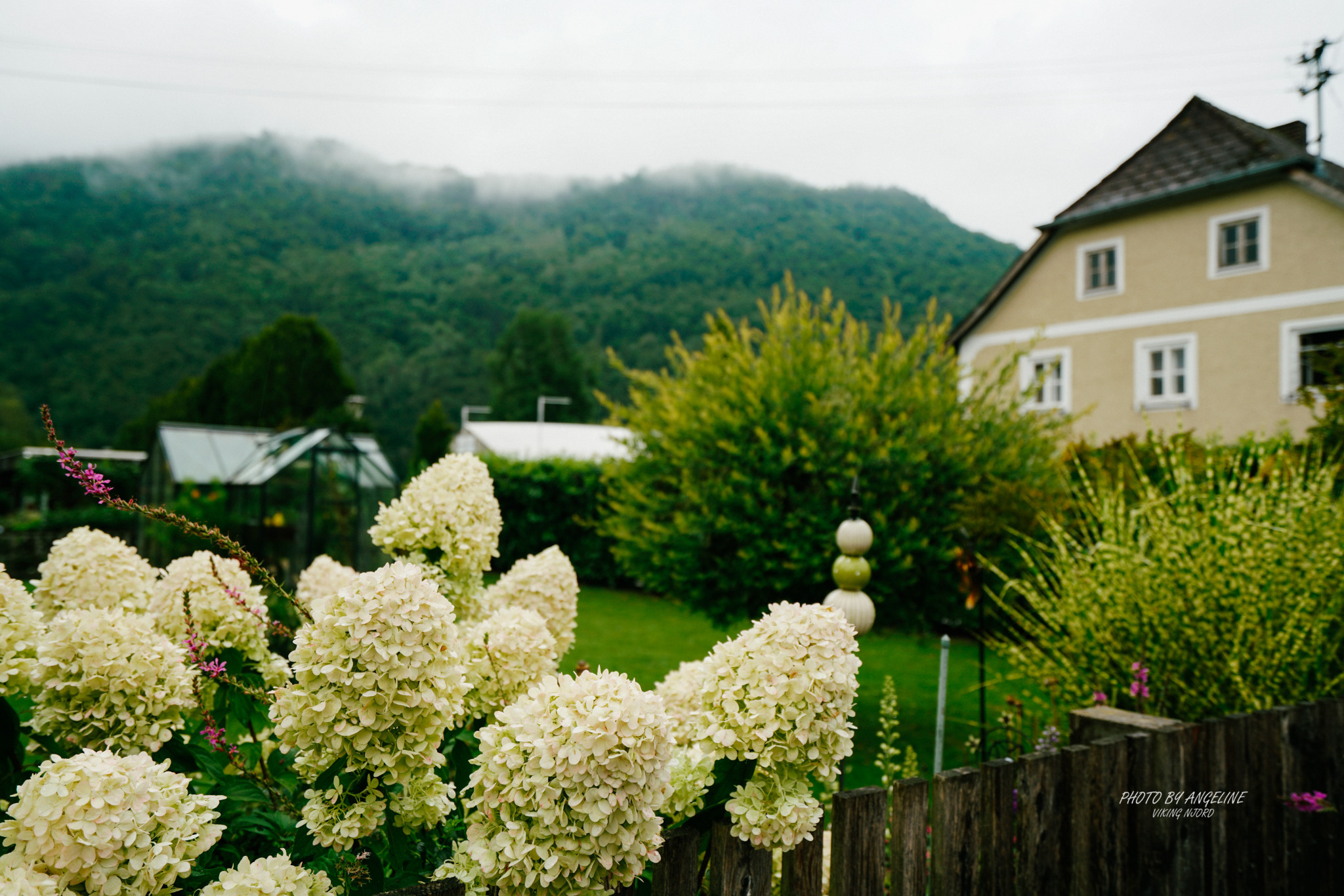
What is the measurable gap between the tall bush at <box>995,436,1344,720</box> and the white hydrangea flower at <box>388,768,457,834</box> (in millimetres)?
2914

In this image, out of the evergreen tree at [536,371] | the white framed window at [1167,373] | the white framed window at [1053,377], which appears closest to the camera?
the white framed window at [1167,373]

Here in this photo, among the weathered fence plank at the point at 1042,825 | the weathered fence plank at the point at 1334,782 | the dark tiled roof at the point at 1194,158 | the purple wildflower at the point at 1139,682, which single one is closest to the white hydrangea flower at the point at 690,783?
the weathered fence plank at the point at 1042,825

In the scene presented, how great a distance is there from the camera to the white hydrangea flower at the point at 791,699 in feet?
4.52

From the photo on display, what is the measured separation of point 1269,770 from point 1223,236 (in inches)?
627

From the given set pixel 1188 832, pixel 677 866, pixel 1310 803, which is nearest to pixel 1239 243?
pixel 1310 803

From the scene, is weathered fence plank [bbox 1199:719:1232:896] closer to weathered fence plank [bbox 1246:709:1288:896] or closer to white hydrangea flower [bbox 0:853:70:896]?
weathered fence plank [bbox 1246:709:1288:896]

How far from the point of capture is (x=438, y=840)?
1.63 m

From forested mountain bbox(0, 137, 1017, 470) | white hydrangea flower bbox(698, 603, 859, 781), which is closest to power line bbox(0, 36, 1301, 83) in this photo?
forested mountain bbox(0, 137, 1017, 470)

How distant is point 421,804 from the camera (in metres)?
1.43

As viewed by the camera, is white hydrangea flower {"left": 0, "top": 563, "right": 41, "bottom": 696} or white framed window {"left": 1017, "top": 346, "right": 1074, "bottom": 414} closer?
A: white hydrangea flower {"left": 0, "top": 563, "right": 41, "bottom": 696}

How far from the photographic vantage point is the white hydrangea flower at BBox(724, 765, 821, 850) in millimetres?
1389

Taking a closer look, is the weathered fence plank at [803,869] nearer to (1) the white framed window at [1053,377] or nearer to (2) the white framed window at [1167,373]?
(2) the white framed window at [1167,373]

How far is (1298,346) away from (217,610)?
17.1 meters

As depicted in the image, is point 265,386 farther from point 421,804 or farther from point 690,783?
point 690,783
